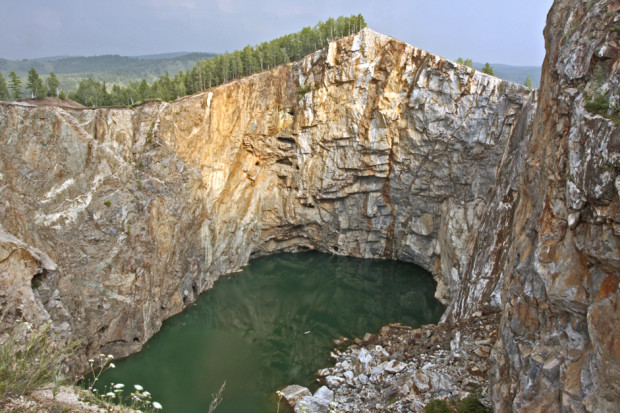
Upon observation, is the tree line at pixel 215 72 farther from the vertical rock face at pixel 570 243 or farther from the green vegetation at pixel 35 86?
the vertical rock face at pixel 570 243

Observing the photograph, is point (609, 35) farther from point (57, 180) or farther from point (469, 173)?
point (57, 180)

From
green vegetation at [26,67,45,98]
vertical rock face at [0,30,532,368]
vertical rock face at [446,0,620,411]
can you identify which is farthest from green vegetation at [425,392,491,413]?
green vegetation at [26,67,45,98]

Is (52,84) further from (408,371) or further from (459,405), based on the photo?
(459,405)

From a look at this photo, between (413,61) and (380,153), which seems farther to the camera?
(380,153)

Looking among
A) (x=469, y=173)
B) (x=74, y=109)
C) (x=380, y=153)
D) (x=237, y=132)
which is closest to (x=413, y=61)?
(x=380, y=153)

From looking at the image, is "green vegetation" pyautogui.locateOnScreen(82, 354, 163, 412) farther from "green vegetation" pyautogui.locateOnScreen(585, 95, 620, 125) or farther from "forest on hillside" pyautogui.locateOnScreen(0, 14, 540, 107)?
"forest on hillside" pyautogui.locateOnScreen(0, 14, 540, 107)

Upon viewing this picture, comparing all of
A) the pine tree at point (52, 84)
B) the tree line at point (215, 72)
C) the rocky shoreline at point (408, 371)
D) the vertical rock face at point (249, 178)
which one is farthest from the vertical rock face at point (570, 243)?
the pine tree at point (52, 84)

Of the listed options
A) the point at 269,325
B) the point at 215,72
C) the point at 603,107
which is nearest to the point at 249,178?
the point at 215,72
